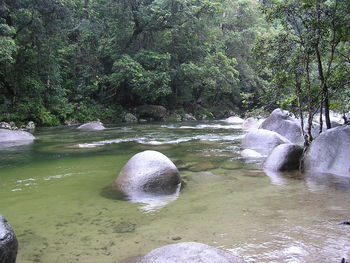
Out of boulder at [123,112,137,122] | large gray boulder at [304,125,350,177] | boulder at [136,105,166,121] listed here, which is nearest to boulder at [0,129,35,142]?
large gray boulder at [304,125,350,177]

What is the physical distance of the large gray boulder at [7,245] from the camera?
2.69 m

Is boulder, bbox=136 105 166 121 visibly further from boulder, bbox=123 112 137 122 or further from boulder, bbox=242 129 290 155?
boulder, bbox=242 129 290 155

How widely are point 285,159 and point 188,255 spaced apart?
15.9 feet

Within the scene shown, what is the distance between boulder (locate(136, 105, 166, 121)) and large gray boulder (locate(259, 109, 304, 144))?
13.0m

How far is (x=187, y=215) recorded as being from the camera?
13.9ft

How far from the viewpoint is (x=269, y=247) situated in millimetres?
3264

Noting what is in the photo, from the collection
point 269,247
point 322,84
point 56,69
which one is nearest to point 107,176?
point 269,247

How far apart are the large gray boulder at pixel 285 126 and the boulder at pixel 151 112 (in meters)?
13.0

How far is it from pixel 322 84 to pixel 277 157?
5.73 ft

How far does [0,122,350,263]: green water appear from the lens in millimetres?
3275

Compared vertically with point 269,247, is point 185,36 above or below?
above

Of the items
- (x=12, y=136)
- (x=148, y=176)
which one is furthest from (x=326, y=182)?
(x=12, y=136)

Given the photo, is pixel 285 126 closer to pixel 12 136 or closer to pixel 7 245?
pixel 12 136

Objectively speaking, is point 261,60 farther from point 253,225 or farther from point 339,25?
point 253,225
